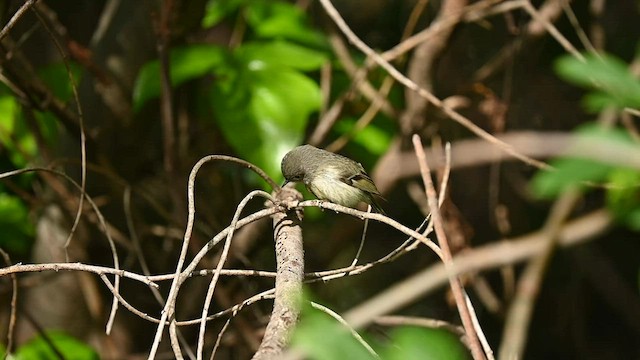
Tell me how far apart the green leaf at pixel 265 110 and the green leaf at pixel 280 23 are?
0.74ft

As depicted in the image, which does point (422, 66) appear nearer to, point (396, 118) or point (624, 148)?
point (396, 118)

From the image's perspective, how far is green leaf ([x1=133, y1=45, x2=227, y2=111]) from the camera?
2.33m

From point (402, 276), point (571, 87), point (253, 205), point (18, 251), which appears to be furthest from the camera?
point (402, 276)

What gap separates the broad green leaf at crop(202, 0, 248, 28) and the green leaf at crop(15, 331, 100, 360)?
1.01 metres

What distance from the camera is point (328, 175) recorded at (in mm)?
1904

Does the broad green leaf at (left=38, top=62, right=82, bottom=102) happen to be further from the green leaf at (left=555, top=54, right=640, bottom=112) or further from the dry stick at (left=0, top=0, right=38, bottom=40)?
the green leaf at (left=555, top=54, right=640, bottom=112)

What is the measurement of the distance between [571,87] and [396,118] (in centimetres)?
117

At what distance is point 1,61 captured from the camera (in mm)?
1902

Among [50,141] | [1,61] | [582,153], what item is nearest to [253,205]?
[50,141]

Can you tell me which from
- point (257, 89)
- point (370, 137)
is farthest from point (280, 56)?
point (370, 137)

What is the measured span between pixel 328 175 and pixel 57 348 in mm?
897

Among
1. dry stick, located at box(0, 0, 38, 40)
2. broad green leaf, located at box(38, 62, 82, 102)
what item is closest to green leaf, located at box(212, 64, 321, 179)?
broad green leaf, located at box(38, 62, 82, 102)

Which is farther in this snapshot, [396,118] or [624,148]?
[396,118]

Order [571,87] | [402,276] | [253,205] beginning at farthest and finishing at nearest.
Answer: [402,276] < [571,87] < [253,205]
